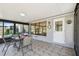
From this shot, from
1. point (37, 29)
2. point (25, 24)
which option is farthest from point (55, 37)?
point (25, 24)

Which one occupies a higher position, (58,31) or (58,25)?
(58,25)

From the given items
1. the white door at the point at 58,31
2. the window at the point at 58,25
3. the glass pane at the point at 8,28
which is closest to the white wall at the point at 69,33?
the white door at the point at 58,31

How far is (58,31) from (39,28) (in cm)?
220

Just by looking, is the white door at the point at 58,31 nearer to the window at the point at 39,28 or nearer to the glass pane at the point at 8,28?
the window at the point at 39,28

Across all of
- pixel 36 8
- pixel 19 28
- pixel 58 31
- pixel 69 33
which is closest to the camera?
pixel 36 8

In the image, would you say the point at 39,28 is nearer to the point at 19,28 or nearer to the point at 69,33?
the point at 19,28

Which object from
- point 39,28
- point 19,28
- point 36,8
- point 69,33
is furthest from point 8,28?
point 69,33

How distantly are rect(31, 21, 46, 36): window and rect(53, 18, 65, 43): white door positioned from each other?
1148 mm

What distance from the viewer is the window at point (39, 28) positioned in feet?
18.6

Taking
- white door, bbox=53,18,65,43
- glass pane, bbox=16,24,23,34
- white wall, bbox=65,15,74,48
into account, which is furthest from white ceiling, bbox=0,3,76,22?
glass pane, bbox=16,24,23,34

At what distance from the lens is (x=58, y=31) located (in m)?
4.47

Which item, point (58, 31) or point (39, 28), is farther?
point (39, 28)

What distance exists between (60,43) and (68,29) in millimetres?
1071

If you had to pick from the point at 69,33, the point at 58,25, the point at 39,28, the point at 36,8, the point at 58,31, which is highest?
the point at 36,8
